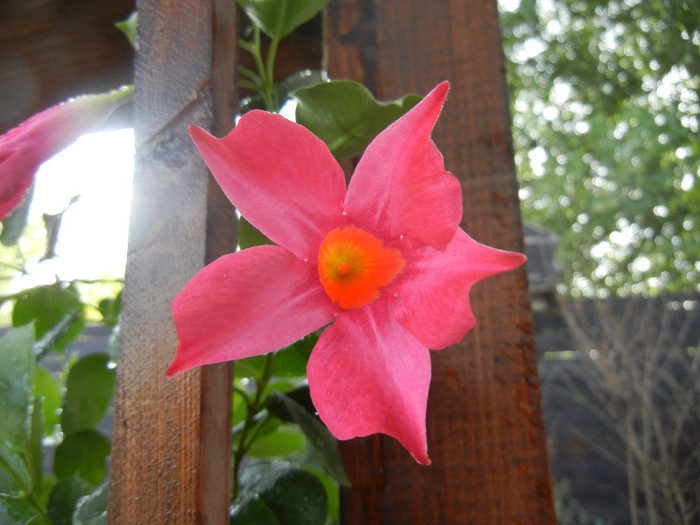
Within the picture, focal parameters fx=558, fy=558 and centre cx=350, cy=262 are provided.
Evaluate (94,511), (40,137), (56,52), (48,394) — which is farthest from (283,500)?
(56,52)

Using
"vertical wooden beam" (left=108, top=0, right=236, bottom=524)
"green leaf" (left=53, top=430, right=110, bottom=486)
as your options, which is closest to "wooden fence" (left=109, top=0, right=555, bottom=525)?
"vertical wooden beam" (left=108, top=0, right=236, bottom=524)

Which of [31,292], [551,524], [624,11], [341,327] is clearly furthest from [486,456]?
[624,11]

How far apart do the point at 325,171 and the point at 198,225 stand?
0.40 ft

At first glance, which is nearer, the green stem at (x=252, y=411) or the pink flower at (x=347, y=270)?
the pink flower at (x=347, y=270)

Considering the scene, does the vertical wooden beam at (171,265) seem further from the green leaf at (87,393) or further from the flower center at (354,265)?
the green leaf at (87,393)

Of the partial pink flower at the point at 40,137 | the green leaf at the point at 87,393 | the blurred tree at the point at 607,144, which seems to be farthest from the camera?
the blurred tree at the point at 607,144

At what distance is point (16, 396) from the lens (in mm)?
498

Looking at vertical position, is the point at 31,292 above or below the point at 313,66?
below

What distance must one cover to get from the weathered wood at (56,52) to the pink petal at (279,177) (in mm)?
574

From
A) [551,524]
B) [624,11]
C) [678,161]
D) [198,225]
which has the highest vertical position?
[624,11]

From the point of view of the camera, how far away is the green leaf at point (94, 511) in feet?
1.46

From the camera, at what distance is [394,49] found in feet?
2.09

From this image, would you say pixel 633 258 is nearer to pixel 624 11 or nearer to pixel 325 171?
pixel 624 11

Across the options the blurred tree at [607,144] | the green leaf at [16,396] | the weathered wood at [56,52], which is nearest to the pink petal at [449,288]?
the green leaf at [16,396]
